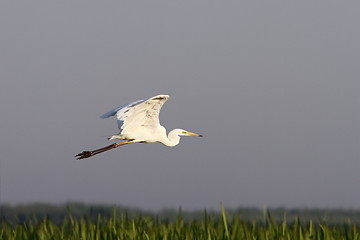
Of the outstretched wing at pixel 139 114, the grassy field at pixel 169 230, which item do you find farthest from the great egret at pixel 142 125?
the grassy field at pixel 169 230

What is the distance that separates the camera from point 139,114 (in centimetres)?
1348

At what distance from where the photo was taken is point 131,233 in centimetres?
1023

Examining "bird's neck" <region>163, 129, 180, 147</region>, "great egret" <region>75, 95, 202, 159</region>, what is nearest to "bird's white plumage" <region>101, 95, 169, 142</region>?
"great egret" <region>75, 95, 202, 159</region>

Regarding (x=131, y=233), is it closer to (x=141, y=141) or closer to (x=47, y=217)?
(x=47, y=217)

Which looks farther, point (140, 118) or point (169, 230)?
point (140, 118)

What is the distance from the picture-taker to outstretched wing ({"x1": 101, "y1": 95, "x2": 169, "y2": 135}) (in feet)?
41.1

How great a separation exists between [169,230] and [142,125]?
381 cm

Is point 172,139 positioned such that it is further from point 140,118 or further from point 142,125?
point 140,118

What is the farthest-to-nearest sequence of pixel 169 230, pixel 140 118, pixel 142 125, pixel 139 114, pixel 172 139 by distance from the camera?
pixel 172 139 < pixel 142 125 < pixel 140 118 < pixel 139 114 < pixel 169 230

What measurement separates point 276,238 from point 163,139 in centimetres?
490

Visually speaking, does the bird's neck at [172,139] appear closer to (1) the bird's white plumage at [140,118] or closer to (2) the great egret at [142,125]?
(2) the great egret at [142,125]

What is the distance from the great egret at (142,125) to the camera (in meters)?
12.6

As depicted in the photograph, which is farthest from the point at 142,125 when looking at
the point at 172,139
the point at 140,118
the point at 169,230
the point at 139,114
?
the point at 169,230

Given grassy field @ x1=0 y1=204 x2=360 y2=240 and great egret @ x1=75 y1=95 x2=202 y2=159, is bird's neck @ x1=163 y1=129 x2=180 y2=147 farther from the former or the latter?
grassy field @ x1=0 y1=204 x2=360 y2=240
